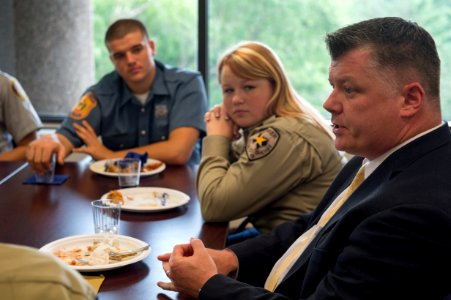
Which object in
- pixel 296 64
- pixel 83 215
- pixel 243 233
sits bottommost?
pixel 243 233

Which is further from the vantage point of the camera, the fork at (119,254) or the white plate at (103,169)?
the white plate at (103,169)

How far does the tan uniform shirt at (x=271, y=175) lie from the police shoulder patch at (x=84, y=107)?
110 cm

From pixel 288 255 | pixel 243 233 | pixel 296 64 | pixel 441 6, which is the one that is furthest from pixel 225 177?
pixel 441 6

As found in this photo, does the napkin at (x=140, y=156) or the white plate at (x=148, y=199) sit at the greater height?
the napkin at (x=140, y=156)

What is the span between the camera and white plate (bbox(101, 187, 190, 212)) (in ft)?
6.80

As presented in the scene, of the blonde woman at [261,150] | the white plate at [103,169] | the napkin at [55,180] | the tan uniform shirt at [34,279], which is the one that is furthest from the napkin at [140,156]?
the tan uniform shirt at [34,279]

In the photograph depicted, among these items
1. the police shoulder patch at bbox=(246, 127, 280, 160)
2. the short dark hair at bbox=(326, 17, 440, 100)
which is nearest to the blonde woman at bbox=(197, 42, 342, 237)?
the police shoulder patch at bbox=(246, 127, 280, 160)

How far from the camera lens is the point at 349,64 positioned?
55.5 inches

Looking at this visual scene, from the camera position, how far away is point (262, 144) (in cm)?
211

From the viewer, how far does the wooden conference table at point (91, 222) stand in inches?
60.4

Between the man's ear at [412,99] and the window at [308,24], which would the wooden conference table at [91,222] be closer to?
the man's ear at [412,99]

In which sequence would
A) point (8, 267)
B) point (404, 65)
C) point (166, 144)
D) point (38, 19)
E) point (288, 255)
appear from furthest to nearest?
point (38, 19)
point (166, 144)
point (288, 255)
point (404, 65)
point (8, 267)

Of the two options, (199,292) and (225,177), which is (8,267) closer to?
(199,292)

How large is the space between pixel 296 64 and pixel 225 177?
1.96 meters
